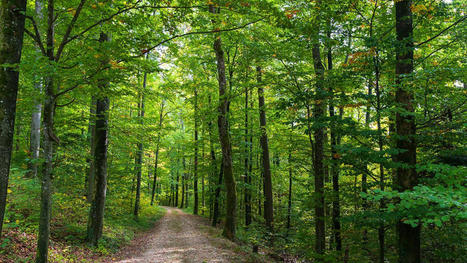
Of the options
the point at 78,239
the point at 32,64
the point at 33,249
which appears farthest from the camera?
the point at 78,239

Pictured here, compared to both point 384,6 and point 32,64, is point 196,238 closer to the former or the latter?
point 32,64

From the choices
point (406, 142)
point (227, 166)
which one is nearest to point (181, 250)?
point (227, 166)

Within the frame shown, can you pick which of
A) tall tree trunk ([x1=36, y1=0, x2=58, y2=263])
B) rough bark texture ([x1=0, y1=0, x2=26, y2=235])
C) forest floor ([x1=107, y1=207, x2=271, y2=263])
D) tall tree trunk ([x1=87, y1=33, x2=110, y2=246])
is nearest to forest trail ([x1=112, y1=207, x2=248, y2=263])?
forest floor ([x1=107, y1=207, x2=271, y2=263])

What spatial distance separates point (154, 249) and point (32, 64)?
801 cm

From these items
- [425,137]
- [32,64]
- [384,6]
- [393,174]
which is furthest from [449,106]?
[32,64]

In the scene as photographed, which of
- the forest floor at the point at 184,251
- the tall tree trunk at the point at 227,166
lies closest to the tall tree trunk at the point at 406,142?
the forest floor at the point at 184,251

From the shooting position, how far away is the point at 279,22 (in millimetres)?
5145

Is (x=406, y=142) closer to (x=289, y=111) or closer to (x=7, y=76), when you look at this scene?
(x=289, y=111)

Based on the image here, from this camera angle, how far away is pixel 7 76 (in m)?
3.82

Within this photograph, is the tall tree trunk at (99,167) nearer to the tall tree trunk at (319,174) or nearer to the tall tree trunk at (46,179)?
the tall tree trunk at (46,179)

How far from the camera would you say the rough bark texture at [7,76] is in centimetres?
376

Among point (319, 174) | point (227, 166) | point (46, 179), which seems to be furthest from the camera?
point (227, 166)

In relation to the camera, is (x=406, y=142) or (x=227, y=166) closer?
(x=406, y=142)

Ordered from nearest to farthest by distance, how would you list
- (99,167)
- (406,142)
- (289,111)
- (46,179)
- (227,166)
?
(46,179) < (406,142) < (289,111) < (99,167) < (227,166)
